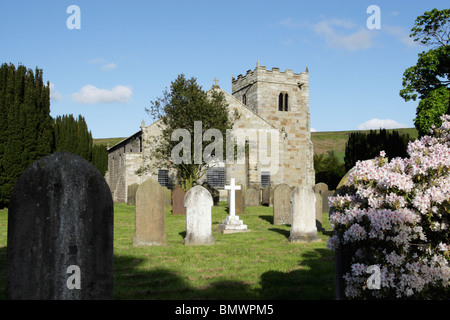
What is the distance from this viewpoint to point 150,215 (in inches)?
415

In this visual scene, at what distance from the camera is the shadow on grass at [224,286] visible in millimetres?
5891

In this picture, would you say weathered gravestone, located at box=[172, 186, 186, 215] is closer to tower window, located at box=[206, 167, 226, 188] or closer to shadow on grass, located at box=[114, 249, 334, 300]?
shadow on grass, located at box=[114, 249, 334, 300]

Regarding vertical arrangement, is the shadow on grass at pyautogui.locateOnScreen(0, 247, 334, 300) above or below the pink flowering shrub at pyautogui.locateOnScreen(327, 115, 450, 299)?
below

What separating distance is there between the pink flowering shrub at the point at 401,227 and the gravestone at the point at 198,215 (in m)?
6.68

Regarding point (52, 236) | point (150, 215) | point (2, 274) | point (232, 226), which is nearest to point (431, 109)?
point (232, 226)

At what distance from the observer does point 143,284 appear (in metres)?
6.69

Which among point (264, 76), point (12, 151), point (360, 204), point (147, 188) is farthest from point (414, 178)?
point (264, 76)

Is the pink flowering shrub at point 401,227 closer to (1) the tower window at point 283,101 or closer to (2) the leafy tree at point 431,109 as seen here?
(2) the leafy tree at point 431,109

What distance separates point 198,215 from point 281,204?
6.00 metres

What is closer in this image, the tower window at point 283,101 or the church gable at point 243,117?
the church gable at point 243,117

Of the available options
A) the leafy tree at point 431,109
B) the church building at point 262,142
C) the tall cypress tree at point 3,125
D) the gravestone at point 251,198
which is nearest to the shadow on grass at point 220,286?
the tall cypress tree at point 3,125

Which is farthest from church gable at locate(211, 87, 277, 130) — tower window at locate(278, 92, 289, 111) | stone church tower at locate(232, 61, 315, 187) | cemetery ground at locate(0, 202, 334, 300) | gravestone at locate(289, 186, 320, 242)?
gravestone at locate(289, 186, 320, 242)

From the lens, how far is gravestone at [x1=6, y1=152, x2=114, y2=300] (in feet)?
11.4

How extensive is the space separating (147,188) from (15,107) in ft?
44.8
